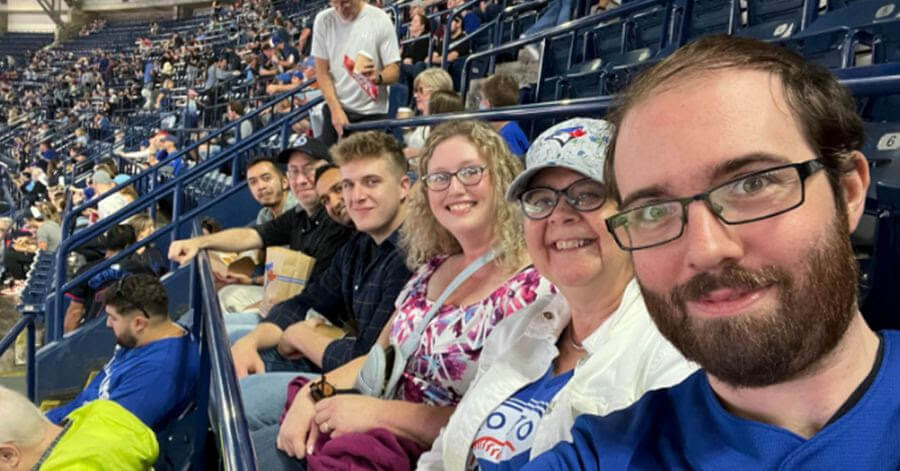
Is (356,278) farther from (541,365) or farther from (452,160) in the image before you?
(541,365)

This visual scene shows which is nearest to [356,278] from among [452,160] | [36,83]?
[452,160]

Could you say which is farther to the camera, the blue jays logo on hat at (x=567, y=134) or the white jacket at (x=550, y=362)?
the blue jays logo on hat at (x=567, y=134)

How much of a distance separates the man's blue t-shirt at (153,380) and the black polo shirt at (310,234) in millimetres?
631

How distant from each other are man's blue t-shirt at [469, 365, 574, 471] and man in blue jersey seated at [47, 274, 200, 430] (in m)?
2.11

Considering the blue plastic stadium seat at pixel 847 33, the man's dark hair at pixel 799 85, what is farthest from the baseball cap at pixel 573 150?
the blue plastic stadium seat at pixel 847 33

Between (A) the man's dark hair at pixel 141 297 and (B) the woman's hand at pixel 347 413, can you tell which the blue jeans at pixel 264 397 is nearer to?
(B) the woman's hand at pixel 347 413

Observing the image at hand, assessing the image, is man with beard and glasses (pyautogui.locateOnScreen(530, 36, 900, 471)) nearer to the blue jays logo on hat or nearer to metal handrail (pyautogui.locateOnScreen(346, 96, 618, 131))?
metal handrail (pyautogui.locateOnScreen(346, 96, 618, 131))

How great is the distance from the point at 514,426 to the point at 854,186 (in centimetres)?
71

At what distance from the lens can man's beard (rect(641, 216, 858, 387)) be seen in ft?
2.45

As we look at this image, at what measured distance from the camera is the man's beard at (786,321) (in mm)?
747

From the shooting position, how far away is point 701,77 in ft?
2.72

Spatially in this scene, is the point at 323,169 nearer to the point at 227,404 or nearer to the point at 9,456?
the point at 9,456

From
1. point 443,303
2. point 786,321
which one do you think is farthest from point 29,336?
point 786,321

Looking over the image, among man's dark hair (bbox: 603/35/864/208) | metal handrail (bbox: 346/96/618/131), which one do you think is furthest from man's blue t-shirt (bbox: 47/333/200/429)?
man's dark hair (bbox: 603/35/864/208)
